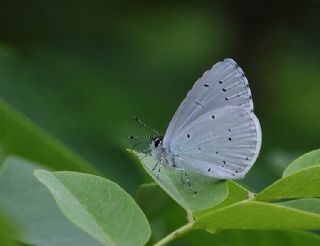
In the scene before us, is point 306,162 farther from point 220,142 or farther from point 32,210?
point 32,210

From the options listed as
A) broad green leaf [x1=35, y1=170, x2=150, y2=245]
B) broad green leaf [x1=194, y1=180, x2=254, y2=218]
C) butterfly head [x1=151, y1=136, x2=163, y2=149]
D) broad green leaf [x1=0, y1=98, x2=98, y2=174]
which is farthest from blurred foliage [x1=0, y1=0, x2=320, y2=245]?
broad green leaf [x1=35, y1=170, x2=150, y2=245]

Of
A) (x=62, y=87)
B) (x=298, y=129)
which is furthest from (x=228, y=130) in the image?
(x=298, y=129)

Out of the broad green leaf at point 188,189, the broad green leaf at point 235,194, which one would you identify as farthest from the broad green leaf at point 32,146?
the broad green leaf at point 235,194

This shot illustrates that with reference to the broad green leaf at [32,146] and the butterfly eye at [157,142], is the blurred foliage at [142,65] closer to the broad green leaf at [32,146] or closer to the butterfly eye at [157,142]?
the broad green leaf at [32,146]

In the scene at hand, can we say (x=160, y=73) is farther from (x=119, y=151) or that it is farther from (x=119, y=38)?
(x=119, y=151)

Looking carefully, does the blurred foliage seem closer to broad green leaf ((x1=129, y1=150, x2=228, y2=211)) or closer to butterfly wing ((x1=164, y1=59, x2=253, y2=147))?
butterfly wing ((x1=164, y1=59, x2=253, y2=147))
